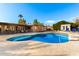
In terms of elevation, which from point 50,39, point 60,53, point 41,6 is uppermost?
point 41,6

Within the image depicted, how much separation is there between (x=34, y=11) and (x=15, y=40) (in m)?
0.79

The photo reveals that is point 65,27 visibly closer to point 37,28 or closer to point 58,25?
point 58,25

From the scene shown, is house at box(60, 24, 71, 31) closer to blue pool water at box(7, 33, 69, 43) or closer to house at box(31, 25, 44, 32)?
blue pool water at box(7, 33, 69, 43)

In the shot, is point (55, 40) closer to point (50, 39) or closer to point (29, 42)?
point (50, 39)

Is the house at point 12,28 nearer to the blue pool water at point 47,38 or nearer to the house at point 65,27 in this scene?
the blue pool water at point 47,38

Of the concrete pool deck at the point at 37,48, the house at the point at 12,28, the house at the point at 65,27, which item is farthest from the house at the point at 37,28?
the house at the point at 65,27

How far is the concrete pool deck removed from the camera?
4.63 meters

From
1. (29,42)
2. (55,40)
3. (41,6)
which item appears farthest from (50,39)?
(41,6)

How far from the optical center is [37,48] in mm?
4680

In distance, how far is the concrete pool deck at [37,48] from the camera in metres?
4.63

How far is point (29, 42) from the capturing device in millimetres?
4742

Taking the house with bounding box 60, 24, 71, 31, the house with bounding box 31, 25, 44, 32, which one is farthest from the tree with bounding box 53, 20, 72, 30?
the house with bounding box 31, 25, 44, 32

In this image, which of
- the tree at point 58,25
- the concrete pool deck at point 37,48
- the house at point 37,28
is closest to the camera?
the concrete pool deck at point 37,48

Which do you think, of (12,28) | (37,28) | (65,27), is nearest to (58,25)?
(65,27)
